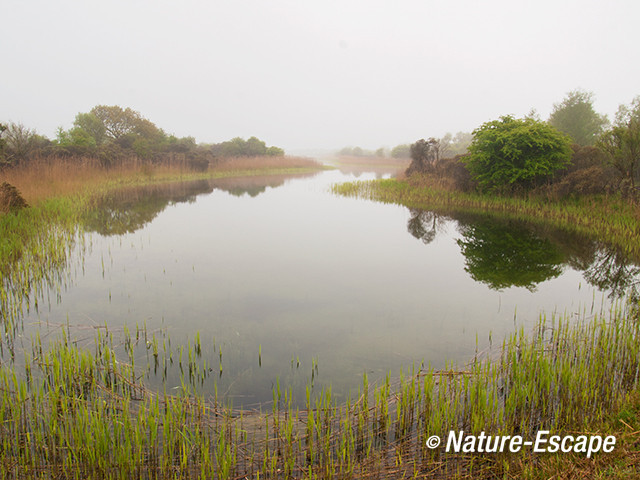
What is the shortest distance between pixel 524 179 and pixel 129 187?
80.5ft

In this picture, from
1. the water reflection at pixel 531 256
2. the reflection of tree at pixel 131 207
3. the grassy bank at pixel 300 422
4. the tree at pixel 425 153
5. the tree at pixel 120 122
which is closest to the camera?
the grassy bank at pixel 300 422

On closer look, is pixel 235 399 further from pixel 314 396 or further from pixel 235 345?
pixel 235 345

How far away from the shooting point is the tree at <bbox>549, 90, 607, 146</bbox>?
31578mm

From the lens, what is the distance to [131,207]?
18.8 meters

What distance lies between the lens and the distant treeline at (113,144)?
2436 cm

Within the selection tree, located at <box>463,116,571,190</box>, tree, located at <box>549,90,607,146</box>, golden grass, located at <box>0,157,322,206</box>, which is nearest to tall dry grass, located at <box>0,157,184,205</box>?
golden grass, located at <box>0,157,322,206</box>

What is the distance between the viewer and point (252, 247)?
40.8ft

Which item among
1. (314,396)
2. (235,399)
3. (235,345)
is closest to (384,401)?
(314,396)

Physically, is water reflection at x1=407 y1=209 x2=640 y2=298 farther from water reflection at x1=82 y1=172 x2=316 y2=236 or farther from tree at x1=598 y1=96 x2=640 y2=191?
water reflection at x1=82 y1=172 x2=316 y2=236

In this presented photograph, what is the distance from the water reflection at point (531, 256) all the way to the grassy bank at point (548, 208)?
3.22ft

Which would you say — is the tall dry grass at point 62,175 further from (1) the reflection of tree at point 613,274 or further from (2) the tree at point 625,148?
(2) the tree at point 625,148

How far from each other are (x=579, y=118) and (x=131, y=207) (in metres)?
34.3

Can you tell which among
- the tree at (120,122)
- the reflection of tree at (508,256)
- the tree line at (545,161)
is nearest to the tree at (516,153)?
the tree line at (545,161)

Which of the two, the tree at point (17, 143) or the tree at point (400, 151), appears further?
the tree at point (400, 151)
